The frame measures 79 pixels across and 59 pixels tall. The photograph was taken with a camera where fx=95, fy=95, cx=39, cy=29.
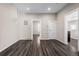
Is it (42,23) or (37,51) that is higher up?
(42,23)

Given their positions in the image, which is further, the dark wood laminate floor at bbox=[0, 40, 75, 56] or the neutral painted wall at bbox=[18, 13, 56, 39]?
the neutral painted wall at bbox=[18, 13, 56, 39]

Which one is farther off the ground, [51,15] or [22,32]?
[51,15]

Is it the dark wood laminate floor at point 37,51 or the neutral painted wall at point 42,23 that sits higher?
the neutral painted wall at point 42,23

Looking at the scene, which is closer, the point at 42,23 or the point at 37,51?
the point at 37,51

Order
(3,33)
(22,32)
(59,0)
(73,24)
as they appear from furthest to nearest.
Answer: (22,32) < (73,24) < (3,33) < (59,0)

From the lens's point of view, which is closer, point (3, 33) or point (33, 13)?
point (3, 33)

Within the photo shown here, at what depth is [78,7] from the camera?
4695 mm

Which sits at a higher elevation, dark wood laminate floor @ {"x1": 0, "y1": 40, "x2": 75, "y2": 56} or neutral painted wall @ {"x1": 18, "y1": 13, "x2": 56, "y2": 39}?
neutral painted wall @ {"x1": 18, "y1": 13, "x2": 56, "y2": 39}

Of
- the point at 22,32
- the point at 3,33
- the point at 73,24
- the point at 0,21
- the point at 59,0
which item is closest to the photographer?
the point at 59,0

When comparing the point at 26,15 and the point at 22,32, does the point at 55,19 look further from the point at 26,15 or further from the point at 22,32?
the point at 22,32

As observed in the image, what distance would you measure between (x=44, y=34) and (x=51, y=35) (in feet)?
Answer: 2.34

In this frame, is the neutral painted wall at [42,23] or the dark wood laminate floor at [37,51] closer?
the dark wood laminate floor at [37,51]

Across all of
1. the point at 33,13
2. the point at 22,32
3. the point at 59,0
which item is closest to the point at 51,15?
the point at 33,13

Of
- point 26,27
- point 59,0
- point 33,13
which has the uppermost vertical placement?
point 33,13
